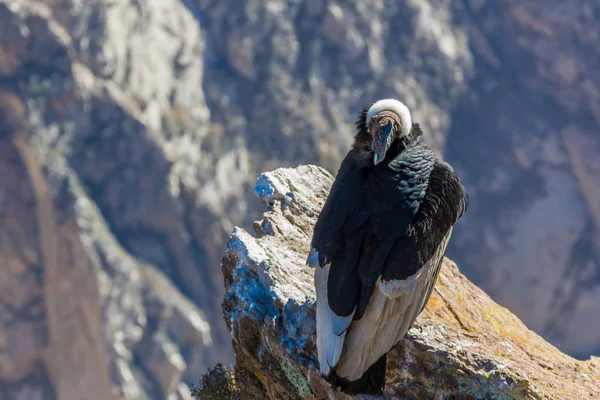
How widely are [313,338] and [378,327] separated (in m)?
0.91

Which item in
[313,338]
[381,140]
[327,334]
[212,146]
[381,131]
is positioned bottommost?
[327,334]

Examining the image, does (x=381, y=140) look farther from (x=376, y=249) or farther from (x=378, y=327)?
(x=378, y=327)

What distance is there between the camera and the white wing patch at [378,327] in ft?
24.9

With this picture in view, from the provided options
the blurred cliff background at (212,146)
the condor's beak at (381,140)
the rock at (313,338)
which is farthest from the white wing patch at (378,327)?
the blurred cliff background at (212,146)

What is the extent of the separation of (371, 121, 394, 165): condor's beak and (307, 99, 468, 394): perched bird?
1 centimetres

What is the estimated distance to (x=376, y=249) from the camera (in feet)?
25.7

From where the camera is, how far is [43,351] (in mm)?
65312

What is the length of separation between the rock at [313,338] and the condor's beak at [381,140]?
181 centimetres

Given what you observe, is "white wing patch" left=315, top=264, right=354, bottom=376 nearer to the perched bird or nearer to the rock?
the perched bird

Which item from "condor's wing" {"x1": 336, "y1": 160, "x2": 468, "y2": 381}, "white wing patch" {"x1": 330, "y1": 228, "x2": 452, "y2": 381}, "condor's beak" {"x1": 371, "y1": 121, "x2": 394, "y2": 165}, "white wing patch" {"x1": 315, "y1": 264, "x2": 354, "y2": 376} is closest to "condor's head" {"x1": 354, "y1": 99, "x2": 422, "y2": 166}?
"condor's beak" {"x1": 371, "y1": 121, "x2": 394, "y2": 165}

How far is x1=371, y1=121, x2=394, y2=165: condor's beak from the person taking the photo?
27.4 feet

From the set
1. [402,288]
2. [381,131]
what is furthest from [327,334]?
[381,131]

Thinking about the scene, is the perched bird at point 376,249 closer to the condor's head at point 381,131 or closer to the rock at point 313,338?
the condor's head at point 381,131

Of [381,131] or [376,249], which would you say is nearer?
[376,249]
